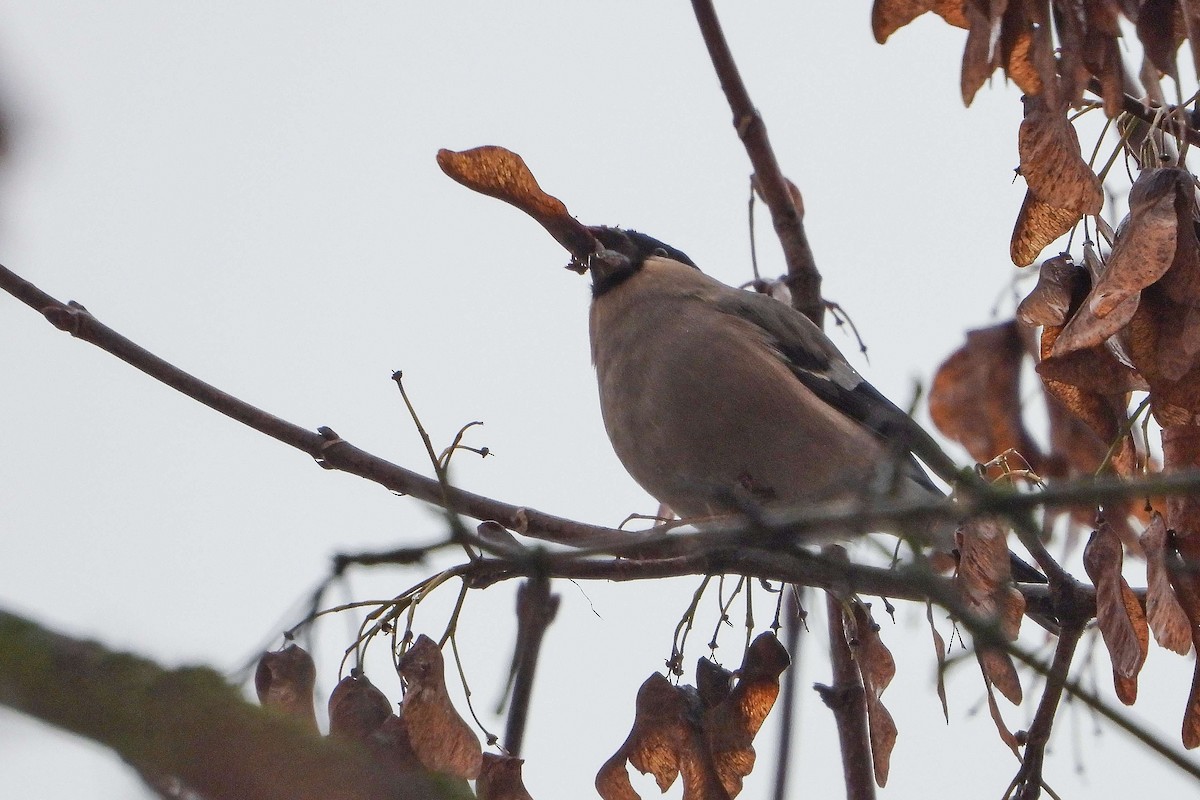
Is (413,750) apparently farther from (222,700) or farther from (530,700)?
(222,700)

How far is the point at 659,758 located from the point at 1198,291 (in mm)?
1374

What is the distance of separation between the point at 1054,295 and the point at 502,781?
145 centimetres

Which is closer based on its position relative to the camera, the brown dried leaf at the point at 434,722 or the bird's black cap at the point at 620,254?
the brown dried leaf at the point at 434,722

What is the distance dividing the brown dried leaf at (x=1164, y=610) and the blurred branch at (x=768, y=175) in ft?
6.57

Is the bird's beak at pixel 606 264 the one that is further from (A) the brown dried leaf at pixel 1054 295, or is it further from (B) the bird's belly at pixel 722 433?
(A) the brown dried leaf at pixel 1054 295

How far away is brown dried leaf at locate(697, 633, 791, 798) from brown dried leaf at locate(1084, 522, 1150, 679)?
2.09 feet

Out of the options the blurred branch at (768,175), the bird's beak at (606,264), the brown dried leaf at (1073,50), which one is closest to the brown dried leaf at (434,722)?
the brown dried leaf at (1073,50)

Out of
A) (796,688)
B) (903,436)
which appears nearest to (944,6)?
(903,436)

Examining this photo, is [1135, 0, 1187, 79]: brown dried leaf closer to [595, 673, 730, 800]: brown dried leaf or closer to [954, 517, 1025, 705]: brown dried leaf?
[954, 517, 1025, 705]: brown dried leaf

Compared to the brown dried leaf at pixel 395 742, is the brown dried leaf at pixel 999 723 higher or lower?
higher

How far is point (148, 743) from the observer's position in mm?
1466

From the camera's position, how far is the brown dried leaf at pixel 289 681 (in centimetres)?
238

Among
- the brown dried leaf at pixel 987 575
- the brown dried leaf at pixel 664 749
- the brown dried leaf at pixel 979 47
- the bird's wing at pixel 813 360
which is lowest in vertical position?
the brown dried leaf at pixel 664 749

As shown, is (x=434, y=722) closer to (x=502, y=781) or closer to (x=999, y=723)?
(x=502, y=781)
